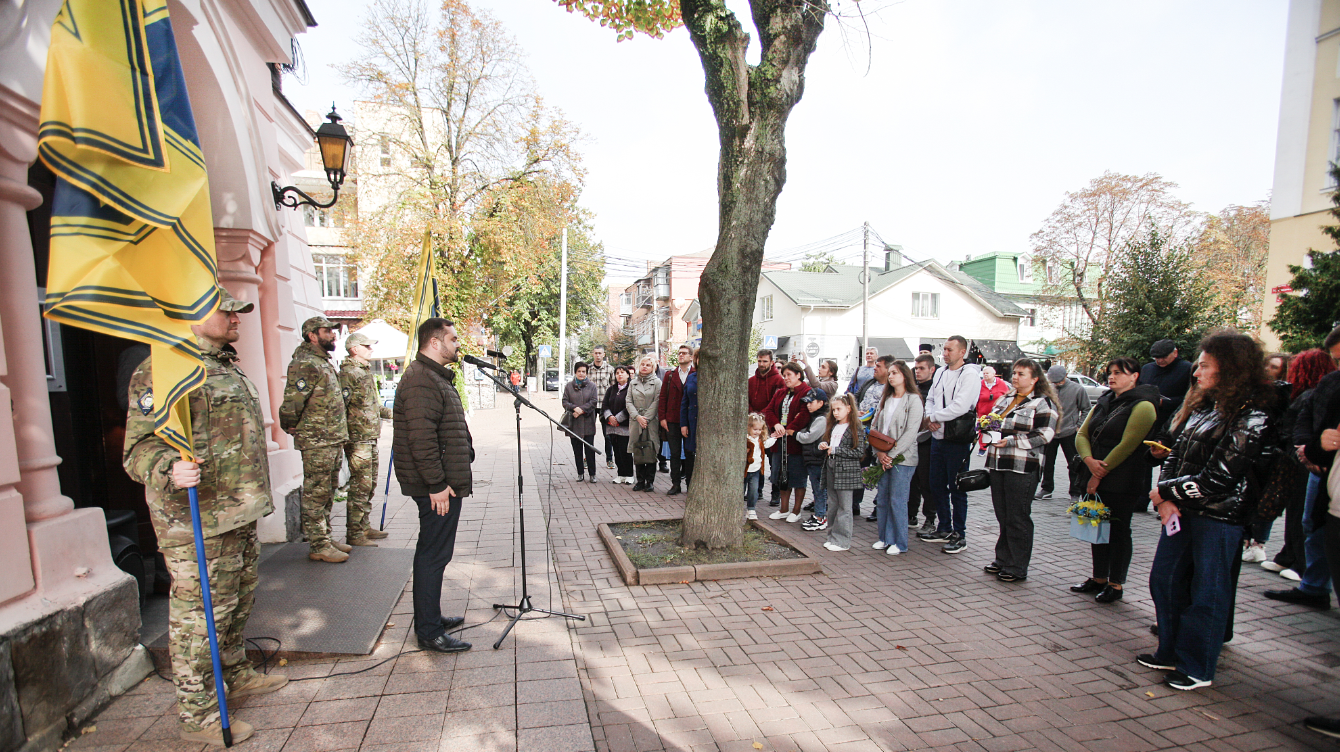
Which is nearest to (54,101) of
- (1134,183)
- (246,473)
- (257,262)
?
(246,473)

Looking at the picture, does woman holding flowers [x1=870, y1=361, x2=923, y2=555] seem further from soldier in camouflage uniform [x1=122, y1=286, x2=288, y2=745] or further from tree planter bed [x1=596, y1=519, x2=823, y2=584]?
soldier in camouflage uniform [x1=122, y1=286, x2=288, y2=745]

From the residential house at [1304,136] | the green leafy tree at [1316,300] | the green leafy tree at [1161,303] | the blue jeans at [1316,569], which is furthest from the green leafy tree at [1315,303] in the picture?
the residential house at [1304,136]

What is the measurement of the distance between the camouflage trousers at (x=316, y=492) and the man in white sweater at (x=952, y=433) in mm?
5601

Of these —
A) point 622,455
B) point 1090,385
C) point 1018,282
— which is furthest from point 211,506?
point 1018,282

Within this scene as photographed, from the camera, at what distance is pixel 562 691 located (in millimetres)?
3326

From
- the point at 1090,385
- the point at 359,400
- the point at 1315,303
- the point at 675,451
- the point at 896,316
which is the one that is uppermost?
the point at 896,316

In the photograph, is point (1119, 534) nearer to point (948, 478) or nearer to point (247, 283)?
point (948, 478)

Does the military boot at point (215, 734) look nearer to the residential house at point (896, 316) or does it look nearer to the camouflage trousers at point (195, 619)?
the camouflage trousers at point (195, 619)

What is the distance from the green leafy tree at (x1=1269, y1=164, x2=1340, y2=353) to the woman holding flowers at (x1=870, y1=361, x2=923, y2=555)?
548cm

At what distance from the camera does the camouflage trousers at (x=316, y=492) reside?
5219mm

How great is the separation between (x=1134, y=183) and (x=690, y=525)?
31.1 meters

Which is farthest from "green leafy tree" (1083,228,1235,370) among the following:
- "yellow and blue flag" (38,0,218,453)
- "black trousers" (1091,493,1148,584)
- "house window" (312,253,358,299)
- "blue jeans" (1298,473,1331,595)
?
"house window" (312,253,358,299)

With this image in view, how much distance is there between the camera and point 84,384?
4.68m

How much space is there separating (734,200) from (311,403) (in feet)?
13.3
